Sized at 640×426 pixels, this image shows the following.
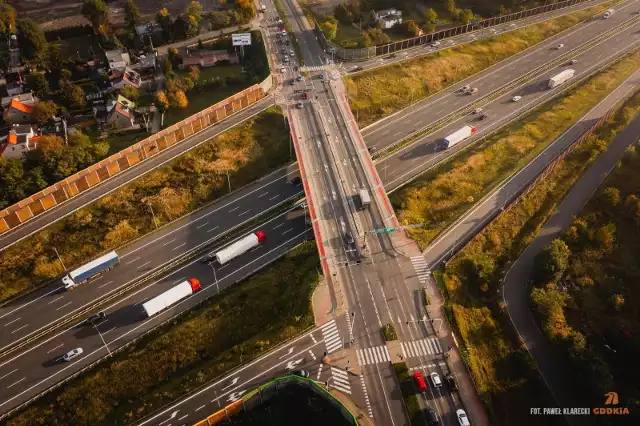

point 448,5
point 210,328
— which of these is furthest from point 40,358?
point 448,5

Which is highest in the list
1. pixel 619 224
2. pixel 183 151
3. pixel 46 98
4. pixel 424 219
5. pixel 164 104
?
pixel 46 98

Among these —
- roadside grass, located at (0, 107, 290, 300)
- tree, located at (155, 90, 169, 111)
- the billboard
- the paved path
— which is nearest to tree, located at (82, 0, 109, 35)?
the billboard

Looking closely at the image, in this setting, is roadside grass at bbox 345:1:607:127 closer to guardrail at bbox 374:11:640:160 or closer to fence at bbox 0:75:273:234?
guardrail at bbox 374:11:640:160

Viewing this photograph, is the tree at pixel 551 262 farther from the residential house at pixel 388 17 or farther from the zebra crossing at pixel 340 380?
the residential house at pixel 388 17

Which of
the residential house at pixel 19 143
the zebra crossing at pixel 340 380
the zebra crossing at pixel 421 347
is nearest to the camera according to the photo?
the zebra crossing at pixel 340 380

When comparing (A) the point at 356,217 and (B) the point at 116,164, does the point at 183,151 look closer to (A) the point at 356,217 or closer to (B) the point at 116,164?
(B) the point at 116,164

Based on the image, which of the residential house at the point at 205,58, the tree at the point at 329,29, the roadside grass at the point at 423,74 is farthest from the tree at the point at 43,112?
the tree at the point at 329,29

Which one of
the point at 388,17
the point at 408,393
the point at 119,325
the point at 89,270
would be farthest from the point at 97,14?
the point at 408,393
